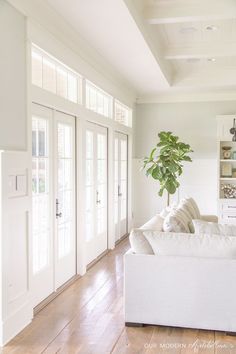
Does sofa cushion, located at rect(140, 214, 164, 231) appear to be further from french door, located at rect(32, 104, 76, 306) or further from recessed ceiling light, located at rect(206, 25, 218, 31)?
recessed ceiling light, located at rect(206, 25, 218, 31)

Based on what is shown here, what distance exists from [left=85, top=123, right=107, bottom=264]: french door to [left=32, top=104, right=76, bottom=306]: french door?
1.91 ft

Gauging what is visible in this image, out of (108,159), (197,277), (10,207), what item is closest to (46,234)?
(10,207)

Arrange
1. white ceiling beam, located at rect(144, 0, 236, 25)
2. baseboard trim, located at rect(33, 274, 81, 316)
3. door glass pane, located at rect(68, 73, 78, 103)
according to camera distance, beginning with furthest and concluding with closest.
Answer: door glass pane, located at rect(68, 73, 78, 103) → white ceiling beam, located at rect(144, 0, 236, 25) → baseboard trim, located at rect(33, 274, 81, 316)

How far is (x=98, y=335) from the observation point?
10.6 feet

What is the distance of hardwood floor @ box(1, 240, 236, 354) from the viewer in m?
2.98

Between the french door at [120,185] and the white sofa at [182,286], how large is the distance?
351cm

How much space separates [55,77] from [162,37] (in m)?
1.76

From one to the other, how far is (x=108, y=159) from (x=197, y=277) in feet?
10.8

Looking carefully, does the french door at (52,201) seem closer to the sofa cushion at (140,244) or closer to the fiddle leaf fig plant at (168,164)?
the sofa cushion at (140,244)

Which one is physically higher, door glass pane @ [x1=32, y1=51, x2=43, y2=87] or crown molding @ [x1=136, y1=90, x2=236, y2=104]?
crown molding @ [x1=136, y1=90, x2=236, y2=104]

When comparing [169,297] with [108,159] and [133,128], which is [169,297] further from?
[133,128]

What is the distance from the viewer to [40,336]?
3.20m

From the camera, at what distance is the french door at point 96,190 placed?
536 cm

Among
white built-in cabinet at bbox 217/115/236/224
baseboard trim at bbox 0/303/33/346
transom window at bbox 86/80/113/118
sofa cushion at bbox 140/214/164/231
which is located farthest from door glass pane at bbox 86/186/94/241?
white built-in cabinet at bbox 217/115/236/224
